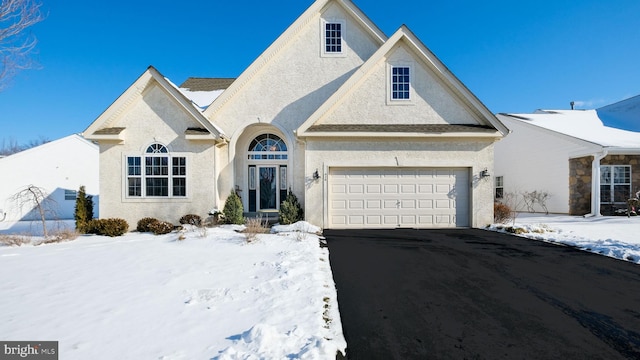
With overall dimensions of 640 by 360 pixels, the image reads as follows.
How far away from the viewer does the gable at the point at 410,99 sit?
11156 mm

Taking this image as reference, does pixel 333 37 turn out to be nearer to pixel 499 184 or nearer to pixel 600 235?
pixel 600 235

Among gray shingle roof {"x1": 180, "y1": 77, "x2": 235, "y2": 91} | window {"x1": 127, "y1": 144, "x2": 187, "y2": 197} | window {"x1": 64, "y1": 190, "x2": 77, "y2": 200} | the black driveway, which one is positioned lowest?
the black driveway

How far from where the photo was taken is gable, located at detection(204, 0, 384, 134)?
39.8 feet

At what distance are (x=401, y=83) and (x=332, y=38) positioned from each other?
4.18m

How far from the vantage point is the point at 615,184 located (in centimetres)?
1484

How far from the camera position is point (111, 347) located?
10.4 feet

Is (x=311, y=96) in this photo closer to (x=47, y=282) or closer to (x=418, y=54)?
(x=418, y=54)

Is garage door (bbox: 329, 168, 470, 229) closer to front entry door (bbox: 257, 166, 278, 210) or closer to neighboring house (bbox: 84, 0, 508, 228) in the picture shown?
neighboring house (bbox: 84, 0, 508, 228)

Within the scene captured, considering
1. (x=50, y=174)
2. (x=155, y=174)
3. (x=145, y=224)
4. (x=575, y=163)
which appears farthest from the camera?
(x=50, y=174)

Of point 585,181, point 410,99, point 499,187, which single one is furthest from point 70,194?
point 585,181

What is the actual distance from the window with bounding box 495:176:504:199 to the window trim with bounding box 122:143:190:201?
2043 centimetres

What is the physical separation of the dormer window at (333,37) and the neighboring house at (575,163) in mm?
13997

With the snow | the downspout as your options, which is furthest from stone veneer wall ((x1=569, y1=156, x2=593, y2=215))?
the snow

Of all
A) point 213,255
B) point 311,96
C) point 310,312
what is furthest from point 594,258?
point 311,96
